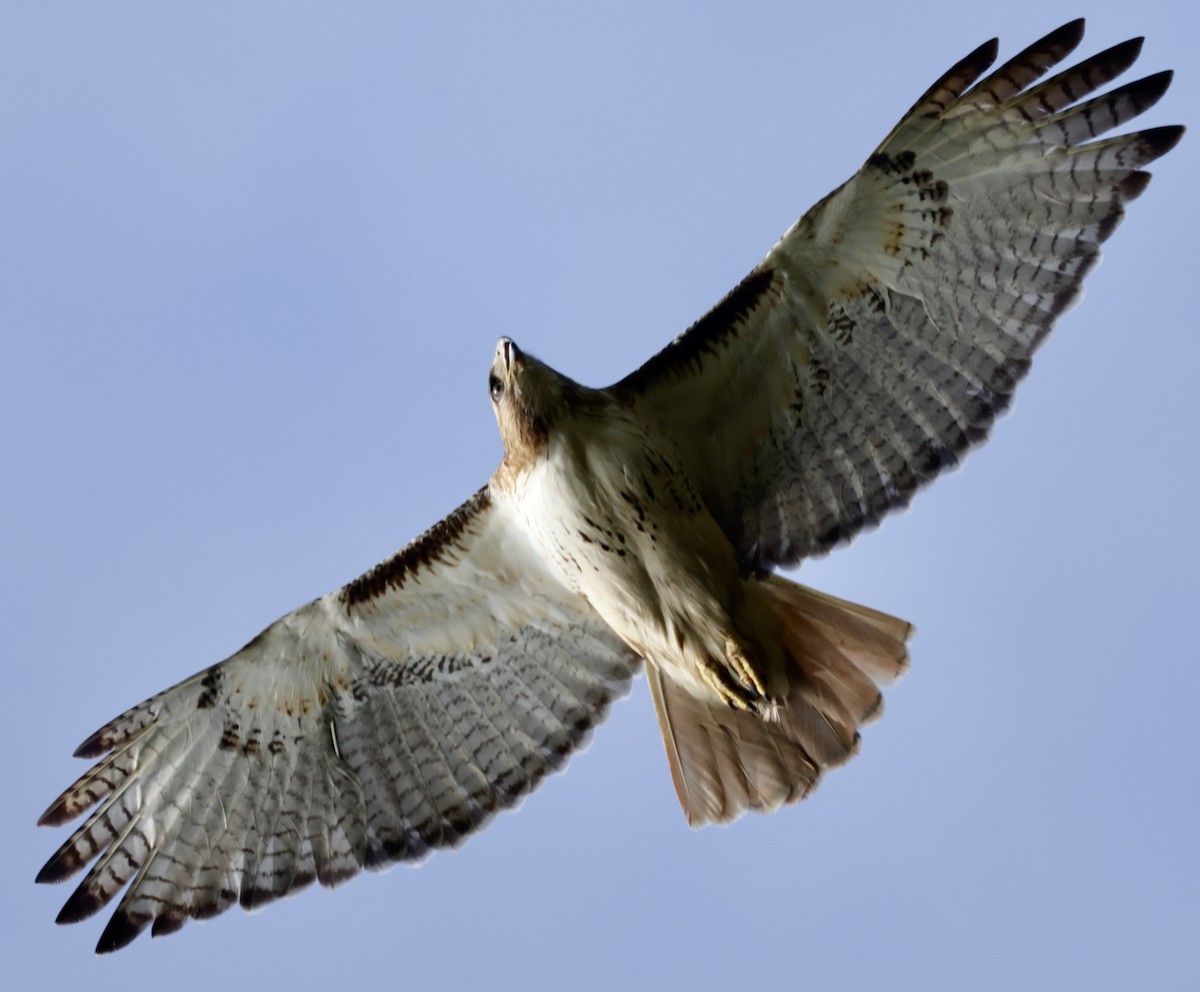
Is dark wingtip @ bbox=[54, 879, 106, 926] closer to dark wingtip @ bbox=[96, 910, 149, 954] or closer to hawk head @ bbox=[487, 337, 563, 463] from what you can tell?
dark wingtip @ bbox=[96, 910, 149, 954]

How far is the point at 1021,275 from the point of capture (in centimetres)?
728

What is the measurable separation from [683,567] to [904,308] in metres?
1.72

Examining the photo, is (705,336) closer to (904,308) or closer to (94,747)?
(904,308)

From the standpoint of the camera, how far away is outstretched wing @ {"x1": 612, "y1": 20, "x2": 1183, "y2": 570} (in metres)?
7.12

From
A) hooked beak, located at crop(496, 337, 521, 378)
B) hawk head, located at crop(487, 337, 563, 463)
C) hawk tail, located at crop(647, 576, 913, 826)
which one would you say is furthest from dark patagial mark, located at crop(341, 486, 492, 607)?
hawk tail, located at crop(647, 576, 913, 826)

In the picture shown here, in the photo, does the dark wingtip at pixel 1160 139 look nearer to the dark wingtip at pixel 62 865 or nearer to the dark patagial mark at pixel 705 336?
the dark patagial mark at pixel 705 336

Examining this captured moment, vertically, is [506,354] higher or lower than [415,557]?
higher

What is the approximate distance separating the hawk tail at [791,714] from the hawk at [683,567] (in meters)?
0.01

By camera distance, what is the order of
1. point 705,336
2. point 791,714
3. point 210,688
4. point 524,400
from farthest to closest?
point 210,688 → point 791,714 → point 705,336 → point 524,400

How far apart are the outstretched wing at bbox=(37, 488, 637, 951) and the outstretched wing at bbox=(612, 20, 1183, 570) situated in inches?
49.0

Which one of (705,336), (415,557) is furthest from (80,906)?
(705,336)

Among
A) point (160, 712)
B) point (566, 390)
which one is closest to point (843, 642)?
point (566, 390)

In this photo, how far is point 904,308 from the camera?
747 centimetres

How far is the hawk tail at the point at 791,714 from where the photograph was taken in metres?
7.49
